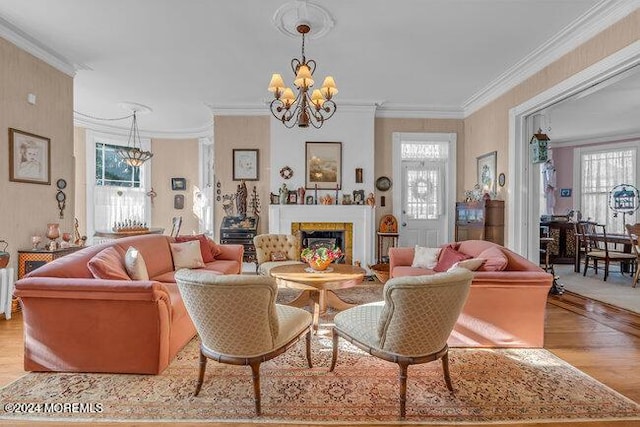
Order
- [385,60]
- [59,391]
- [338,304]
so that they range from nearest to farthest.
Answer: [59,391]
[338,304]
[385,60]

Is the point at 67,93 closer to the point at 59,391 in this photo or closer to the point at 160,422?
the point at 59,391

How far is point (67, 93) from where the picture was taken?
191 inches

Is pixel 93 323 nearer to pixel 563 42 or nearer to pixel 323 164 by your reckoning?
pixel 323 164

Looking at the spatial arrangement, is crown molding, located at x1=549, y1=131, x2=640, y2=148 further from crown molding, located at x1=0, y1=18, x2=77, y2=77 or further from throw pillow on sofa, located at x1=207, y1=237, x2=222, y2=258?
crown molding, located at x1=0, y1=18, x2=77, y2=77

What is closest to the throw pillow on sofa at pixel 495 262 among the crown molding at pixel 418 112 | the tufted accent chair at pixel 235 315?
the tufted accent chair at pixel 235 315

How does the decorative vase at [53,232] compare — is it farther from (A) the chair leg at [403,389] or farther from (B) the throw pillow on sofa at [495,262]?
(B) the throw pillow on sofa at [495,262]

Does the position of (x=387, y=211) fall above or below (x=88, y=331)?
above

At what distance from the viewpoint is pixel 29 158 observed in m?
4.21

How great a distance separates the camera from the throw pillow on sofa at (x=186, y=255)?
430 centimetres

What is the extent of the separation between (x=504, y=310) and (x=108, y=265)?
130 inches

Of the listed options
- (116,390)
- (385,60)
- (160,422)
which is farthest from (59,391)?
(385,60)

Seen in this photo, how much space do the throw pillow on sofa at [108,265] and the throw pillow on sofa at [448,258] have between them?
124 inches

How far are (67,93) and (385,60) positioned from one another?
439cm

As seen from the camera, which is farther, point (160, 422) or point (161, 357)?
point (161, 357)
